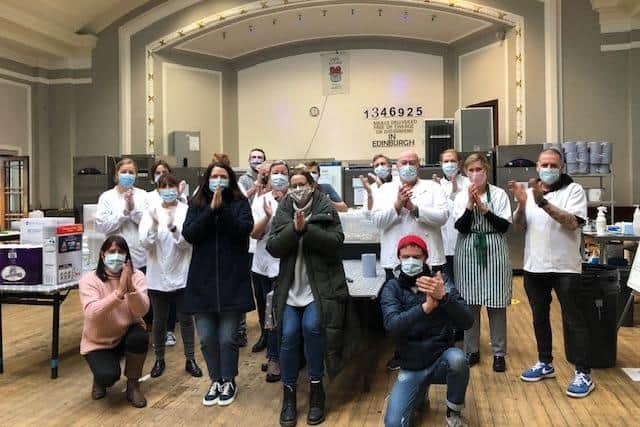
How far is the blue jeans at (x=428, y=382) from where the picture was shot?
269cm

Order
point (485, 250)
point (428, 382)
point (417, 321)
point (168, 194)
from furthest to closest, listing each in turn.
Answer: point (168, 194) → point (485, 250) → point (428, 382) → point (417, 321)

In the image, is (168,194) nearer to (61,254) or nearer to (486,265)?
(61,254)

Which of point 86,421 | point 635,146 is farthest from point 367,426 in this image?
point 635,146

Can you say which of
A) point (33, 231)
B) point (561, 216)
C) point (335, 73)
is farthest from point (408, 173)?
point (335, 73)

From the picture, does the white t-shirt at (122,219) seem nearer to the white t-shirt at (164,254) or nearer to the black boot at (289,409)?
the white t-shirt at (164,254)

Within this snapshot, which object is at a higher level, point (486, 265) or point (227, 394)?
point (486, 265)

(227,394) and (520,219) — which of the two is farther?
(520,219)

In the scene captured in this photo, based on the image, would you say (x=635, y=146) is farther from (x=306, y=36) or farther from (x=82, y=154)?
(x=82, y=154)

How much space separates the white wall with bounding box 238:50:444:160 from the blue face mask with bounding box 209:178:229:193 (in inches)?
292

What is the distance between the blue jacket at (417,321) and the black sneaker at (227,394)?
1.11 meters

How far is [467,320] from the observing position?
8.89ft

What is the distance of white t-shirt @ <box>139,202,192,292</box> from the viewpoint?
3.69 metres

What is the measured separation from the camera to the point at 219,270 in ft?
10.4

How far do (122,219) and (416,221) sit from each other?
2.18 m
